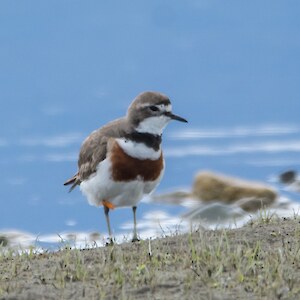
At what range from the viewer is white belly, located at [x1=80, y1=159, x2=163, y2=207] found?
889cm

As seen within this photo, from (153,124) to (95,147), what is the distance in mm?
633

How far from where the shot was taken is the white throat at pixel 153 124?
8.89 metres

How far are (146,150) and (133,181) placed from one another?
12.6 inches

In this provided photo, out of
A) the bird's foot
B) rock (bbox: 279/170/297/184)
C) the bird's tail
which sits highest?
rock (bbox: 279/170/297/184)

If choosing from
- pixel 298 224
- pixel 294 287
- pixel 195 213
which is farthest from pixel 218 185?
pixel 294 287

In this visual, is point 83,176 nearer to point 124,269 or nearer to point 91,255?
point 91,255

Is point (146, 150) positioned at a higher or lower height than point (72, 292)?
higher

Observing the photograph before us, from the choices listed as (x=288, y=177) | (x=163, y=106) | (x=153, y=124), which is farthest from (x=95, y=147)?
(x=288, y=177)

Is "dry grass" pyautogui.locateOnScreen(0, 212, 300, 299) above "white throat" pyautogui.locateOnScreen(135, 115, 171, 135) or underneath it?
underneath

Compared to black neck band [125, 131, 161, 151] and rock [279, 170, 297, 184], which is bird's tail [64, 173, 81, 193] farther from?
rock [279, 170, 297, 184]

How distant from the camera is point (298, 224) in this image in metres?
9.19

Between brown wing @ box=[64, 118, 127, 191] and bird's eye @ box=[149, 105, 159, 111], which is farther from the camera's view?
brown wing @ box=[64, 118, 127, 191]

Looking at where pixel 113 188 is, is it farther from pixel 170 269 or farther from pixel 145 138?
pixel 170 269

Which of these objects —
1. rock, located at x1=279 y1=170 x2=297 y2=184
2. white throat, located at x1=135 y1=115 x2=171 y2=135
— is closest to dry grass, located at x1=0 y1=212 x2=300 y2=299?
white throat, located at x1=135 y1=115 x2=171 y2=135
